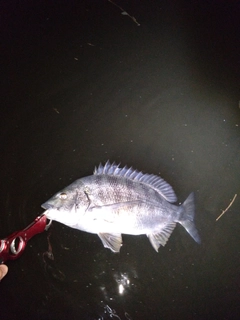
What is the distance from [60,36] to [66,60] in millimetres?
294

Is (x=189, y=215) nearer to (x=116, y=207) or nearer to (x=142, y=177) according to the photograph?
(x=142, y=177)

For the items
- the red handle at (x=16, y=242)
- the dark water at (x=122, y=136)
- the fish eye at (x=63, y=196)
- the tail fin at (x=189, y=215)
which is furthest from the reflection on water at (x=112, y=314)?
the fish eye at (x=63, y=196)

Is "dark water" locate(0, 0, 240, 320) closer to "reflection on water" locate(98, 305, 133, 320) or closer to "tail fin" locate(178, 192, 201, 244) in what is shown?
"reflection on water" locate(98, 305, 133, 320)

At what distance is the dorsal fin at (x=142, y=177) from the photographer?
102 inches

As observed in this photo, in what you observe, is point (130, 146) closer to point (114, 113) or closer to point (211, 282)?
point (114, 113)

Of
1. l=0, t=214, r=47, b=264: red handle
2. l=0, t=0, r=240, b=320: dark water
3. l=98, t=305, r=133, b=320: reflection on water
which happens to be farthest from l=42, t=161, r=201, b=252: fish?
l=98, t=305, r=133, b=320: reflection on water

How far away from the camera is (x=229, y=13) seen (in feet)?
10.8

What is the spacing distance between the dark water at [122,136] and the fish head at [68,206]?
21.7 inches

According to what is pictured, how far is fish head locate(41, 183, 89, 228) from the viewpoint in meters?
2.39

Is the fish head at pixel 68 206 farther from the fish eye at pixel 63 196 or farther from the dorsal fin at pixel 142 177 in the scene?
the dorsal fin at pixel 142 177

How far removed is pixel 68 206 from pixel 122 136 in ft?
3.48

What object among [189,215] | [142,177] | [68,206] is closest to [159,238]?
[189,215]

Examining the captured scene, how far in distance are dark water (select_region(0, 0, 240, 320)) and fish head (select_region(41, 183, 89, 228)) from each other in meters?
0.55

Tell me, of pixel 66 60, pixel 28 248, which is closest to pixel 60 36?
pixel 66 60
